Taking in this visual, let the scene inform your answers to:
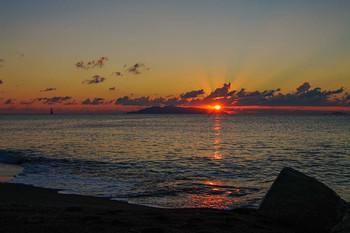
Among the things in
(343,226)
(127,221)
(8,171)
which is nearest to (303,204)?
(343,226)

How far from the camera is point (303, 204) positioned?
8398mm

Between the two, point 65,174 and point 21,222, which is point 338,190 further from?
point 65,174

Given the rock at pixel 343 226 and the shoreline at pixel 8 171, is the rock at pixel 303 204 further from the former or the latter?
the shoreline at pixel 8 171

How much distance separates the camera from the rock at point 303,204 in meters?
7.96

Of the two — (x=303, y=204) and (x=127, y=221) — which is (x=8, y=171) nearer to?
(x=127, y=221)

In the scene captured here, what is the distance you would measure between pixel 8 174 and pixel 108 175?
253 inches

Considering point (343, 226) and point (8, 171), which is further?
point (8, 171)

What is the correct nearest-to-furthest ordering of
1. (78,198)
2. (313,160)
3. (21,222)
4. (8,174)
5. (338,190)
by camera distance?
(21,222), (78,198), (338,190), (8,174), (313,160)

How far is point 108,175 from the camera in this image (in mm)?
17672


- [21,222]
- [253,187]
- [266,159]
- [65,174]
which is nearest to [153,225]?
[21,222]

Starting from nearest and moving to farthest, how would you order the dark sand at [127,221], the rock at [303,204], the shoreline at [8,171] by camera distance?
the dark sand at [127,221] → the rock at [303,204] → the shoreline at [8,171]

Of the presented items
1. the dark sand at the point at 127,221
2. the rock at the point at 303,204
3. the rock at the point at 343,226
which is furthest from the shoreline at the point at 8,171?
the rock at the point at 343,226

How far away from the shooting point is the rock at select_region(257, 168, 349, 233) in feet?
26.1

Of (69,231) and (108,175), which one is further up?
(69,231)
